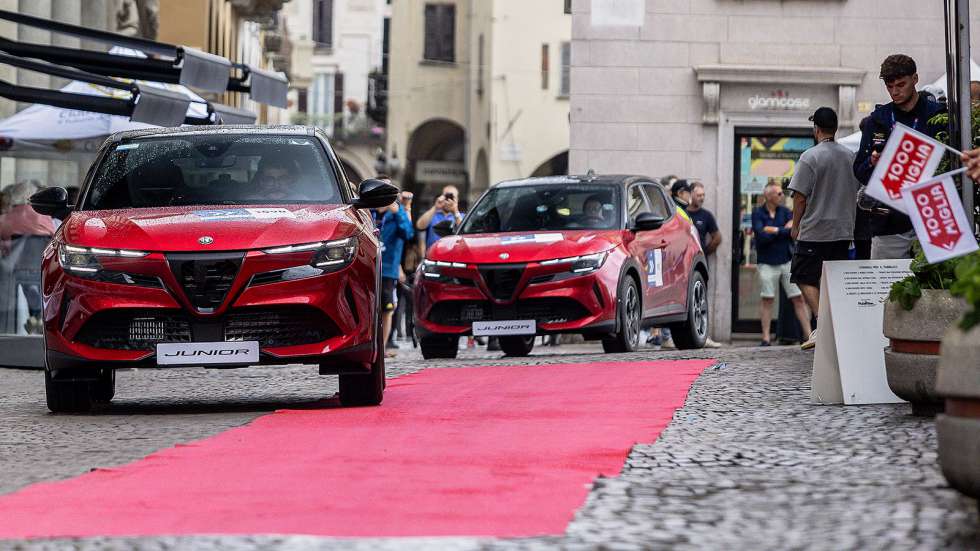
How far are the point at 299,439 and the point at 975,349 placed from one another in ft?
13.6

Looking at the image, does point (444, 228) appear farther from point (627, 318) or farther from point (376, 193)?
point (376, 193)

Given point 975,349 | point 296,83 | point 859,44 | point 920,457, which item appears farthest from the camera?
point 296,83

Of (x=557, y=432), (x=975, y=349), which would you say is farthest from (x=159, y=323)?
(x=975, y=349)

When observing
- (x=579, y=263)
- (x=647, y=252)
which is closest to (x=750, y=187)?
(x=647, y=252)

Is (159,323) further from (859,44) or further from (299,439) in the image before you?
(859,44)

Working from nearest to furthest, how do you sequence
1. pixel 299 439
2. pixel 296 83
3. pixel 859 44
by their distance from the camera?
pixel 299 439 → pixel 859 44 → pixel 296 83

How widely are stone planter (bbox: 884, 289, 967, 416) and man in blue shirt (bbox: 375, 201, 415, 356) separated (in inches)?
449

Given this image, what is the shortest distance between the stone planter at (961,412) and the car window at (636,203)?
39.4 feet

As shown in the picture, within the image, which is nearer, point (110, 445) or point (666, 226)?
point (110, 445)

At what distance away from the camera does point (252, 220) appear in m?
10.8

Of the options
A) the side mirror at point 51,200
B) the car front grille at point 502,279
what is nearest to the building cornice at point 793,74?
the car front grille at point 502,279

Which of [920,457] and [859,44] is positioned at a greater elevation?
[859,44]

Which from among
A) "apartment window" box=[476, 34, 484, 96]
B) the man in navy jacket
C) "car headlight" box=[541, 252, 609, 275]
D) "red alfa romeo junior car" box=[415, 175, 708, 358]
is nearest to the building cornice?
"red alfa romeo junior car" box=[415, 175, 708, 358]

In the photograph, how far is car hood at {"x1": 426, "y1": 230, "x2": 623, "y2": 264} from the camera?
16.5m
